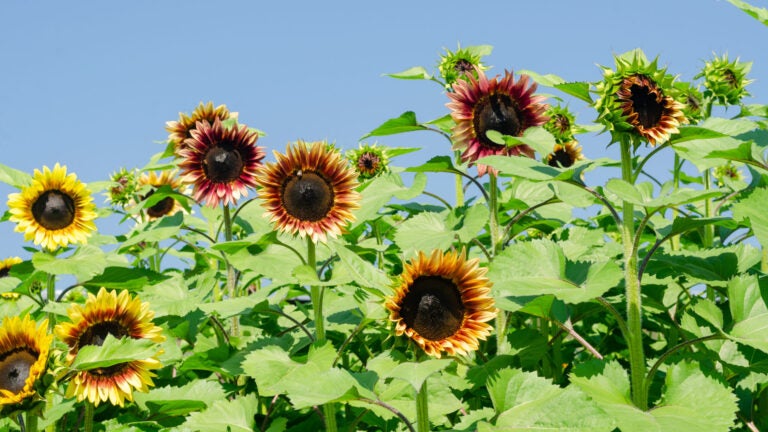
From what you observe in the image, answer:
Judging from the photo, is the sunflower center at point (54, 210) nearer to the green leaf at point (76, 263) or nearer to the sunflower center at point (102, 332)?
the green leaf at point (76, 263)

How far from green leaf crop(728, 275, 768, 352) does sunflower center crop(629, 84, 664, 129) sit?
624mm

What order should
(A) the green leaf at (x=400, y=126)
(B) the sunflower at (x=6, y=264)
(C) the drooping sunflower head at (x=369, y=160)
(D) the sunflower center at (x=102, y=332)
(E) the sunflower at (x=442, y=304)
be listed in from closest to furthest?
(E) the sunflower at (x=442, y=304), (D) the sunflower center at (x=102, y=332), (A) the green leaf at (x=400, y=126), (C) the drooping sunflower head at (x=369, y=160), (B) the sunflower at (x=6, y=264)

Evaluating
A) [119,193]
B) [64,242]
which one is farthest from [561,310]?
[119,193]

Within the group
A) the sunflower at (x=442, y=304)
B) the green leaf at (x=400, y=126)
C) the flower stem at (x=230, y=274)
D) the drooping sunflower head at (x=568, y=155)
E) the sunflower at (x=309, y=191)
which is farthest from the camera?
the drooping sunflower head at (x=568, y=155)

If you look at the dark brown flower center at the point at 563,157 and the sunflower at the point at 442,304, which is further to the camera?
the dark brown flower center at the point at 563,157

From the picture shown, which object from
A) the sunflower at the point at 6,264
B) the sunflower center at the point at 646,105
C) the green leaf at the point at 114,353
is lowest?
the green leaf at the point at 114,353

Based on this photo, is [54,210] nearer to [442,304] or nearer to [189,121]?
[189,121]

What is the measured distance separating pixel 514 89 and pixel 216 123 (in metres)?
1.28

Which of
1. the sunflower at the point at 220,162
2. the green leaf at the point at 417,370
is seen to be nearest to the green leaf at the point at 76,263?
the sunflower at the point at 220,162

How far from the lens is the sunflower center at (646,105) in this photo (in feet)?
7.28

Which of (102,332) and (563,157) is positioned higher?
(563,157)

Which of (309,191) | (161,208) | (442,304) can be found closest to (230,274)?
(309,191)

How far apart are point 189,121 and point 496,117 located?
1.50m

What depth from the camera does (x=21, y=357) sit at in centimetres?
257
